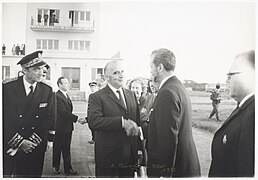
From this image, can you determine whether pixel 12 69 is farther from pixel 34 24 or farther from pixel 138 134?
pixel 138 134

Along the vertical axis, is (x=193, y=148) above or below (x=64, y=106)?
below

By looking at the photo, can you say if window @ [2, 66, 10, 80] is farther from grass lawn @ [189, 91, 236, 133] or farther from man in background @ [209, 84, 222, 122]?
man in background @ [209, 84, 222, 122]

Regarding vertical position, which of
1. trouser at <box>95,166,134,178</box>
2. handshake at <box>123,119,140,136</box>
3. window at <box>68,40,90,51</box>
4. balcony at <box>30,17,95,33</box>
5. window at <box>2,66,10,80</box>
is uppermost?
balcony at <box>30,17,95,33</box>

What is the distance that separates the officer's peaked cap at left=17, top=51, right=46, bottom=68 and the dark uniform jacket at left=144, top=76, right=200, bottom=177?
811 millimetres

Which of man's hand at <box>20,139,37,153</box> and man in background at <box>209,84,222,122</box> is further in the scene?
man in background at <box>209,84,222,122</box>

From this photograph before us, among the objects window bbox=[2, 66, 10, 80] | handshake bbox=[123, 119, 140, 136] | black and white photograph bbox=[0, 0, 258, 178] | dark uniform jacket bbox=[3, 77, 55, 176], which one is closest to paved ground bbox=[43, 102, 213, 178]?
black and white photograph bbox=[0, 0, 258, 178]

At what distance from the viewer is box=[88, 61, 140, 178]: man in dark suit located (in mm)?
2527

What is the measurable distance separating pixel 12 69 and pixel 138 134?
927 mm

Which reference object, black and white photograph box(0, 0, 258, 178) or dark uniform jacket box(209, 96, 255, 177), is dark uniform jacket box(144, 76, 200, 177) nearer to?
black and white photograph box(0, 0, 258, 178)

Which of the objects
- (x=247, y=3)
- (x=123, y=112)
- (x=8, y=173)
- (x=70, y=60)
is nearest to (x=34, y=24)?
(x=70, y=60)

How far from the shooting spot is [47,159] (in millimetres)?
2521

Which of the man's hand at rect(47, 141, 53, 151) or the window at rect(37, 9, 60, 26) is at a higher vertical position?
the window at rect(37, 9, 60, 26)

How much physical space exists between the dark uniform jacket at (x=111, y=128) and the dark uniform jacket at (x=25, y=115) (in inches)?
11.1

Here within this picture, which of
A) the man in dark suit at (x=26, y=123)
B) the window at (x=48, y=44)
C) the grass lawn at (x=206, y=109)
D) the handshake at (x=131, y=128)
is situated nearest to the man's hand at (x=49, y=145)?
the man in dark suit at (x=26, y=123)
